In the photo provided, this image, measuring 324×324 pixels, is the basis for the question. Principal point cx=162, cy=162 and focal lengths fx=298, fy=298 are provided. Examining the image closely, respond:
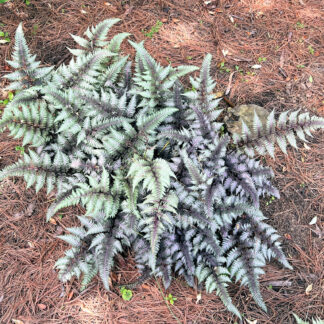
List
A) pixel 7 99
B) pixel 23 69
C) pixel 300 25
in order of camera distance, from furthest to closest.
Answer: pixel 300 25, pixel 7 99, pixel 23 69

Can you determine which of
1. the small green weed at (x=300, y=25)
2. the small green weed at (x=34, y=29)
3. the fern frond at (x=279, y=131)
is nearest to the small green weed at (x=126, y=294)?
the fern frond at (x=279, y=131)

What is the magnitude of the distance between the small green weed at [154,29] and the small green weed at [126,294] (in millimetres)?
3667

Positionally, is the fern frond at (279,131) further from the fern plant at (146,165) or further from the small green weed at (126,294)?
the small green weed at (126,294)

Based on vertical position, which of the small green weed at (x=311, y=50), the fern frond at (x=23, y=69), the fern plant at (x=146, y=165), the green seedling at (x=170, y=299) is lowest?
the green seedling at (x=170, y=299)

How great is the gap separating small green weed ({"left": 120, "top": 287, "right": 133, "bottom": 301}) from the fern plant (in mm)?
339

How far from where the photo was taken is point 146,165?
3.21 meters

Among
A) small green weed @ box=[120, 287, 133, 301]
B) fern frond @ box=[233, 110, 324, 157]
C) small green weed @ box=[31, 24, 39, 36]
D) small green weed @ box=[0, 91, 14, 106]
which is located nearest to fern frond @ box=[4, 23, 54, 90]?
small green weed @ box=[0, 91, 14, 106]

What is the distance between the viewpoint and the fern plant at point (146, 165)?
3.37 m

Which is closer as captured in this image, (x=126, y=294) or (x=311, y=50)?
(x=126, y=294)

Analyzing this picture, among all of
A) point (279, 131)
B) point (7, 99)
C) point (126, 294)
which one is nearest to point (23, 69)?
point (7, 99)

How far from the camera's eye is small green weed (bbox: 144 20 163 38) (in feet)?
15.3

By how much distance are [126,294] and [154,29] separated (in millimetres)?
3845

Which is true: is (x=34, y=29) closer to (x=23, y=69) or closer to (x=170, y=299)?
(x=23, y=69)

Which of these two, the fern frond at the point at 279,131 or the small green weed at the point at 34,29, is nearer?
the fern frond at the point at 279,131
